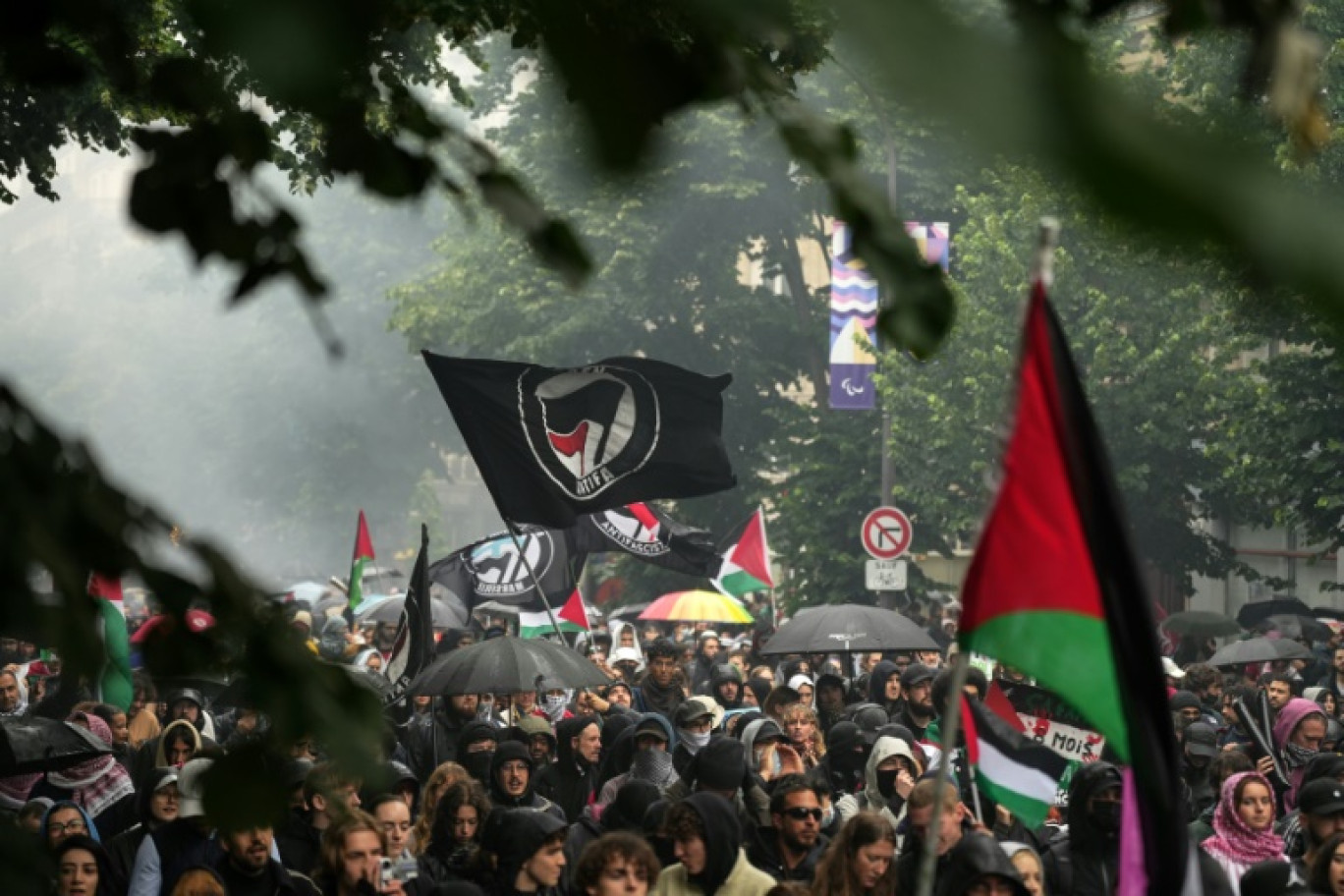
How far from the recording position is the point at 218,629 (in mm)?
2676

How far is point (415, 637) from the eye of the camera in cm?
1330

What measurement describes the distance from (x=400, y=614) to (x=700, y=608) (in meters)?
3.58

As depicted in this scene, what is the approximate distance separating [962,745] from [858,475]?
28.4 metres

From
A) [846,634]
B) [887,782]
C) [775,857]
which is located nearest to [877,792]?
[887,782]

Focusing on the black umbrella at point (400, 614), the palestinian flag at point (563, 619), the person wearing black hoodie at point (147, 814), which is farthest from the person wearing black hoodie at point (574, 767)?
the palestinian flag at point (563, 619)

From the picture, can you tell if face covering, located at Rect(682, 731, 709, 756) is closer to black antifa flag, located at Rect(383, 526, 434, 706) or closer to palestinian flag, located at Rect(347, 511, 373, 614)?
black antifa flag, located at Rect(383, 526, 434, 706)

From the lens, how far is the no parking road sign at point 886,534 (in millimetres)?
25984

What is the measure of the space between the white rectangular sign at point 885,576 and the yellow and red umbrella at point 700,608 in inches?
69.0

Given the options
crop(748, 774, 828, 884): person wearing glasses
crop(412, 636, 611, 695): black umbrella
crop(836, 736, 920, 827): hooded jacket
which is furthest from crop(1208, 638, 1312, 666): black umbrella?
crop(748, 774, 828, 884): person wearing glasses

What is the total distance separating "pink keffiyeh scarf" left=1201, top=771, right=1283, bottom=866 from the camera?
8.31 meters

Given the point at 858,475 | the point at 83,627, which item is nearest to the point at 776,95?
the point at 83,627

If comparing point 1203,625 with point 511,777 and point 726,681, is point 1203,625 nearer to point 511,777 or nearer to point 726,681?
point 726,681

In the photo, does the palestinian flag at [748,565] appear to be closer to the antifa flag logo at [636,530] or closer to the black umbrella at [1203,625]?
the black umbrella at [1203,625]

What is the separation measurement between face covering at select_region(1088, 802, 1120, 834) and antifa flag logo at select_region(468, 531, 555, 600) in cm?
1243
